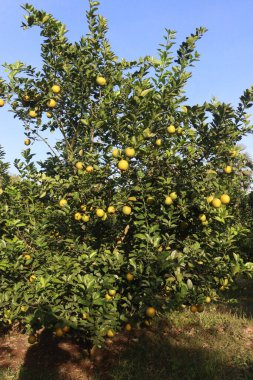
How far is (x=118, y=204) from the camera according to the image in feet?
12.3

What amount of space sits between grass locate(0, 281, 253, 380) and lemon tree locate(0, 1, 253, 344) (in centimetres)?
71

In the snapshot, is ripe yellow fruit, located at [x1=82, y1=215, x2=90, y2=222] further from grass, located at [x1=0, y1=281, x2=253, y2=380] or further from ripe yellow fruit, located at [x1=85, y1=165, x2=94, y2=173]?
grass, located at [x1=0, y1=281, x2=253, y2=380]

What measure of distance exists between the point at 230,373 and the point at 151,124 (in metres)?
3.32

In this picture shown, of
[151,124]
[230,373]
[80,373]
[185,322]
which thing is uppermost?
[151,124]

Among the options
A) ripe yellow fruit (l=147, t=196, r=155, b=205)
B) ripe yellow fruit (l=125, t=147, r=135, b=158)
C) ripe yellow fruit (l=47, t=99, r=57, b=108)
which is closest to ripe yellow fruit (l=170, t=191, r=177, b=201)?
ripe yellow fruit (l=147, t=196, r=155, b=205)

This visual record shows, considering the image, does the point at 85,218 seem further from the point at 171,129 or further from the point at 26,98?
the point at 26,98

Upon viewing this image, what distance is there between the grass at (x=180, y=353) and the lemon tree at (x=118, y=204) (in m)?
0.71

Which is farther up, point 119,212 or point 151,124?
point 151,124

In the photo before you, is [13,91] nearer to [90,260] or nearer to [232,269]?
[90,260]

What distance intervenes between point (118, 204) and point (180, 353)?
254 cm

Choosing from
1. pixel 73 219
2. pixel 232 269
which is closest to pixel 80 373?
pixel 73 219

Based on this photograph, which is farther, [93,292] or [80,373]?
[80,373]

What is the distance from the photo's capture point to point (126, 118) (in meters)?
3.62

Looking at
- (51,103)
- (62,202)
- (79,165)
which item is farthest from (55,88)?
(62,202)
